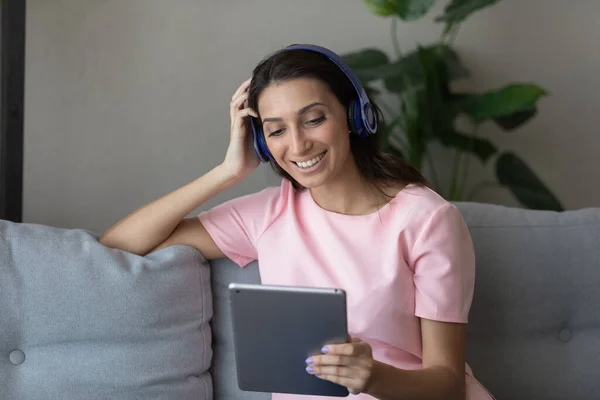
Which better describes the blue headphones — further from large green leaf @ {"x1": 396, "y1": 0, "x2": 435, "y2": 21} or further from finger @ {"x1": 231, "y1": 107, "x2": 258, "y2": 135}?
large green leaf @ {"x1": 396, "y1": 0, "x2": 435, "y2": 21}

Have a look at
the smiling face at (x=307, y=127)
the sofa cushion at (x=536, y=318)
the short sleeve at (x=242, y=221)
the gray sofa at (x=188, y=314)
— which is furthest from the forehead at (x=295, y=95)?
the sofa cushion at (x=536, y=318)

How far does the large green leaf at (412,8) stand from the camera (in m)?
2.40

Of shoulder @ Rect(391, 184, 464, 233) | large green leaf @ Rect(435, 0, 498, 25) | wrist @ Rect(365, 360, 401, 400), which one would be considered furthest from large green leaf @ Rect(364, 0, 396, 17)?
wrist @ Rect(365, 360, 401, 400)

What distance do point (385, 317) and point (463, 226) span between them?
0.21m

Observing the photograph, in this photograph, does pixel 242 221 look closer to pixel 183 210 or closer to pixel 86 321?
pixel 183 210

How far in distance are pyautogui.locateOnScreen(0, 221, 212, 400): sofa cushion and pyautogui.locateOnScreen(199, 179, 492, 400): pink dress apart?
0.68ft

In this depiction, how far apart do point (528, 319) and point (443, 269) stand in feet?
1.26

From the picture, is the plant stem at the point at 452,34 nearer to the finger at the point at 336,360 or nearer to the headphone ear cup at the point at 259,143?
the headphone ear cup at the point at 259,143

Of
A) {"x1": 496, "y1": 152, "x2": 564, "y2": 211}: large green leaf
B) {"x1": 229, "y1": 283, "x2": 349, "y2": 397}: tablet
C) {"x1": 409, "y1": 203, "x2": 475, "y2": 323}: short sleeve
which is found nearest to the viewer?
{"x1": 229, "y1": 283, "x2": 349, "y2": 397}: tablet

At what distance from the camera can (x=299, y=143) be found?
1371 mm

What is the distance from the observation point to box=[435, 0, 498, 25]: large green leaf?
7.91ft

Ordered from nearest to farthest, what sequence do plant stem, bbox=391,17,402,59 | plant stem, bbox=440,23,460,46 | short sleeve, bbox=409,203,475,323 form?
short sleeve, bbox=409,203,475,323 → plant stem, bbox=391,17,402,59 → plant stem, bbox=440,23,460,46

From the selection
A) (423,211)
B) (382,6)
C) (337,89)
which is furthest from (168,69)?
(423,211)

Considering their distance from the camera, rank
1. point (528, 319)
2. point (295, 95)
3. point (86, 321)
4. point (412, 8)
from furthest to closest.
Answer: point (412, 8), point (528, 319), point (86, 321), point (295, 95)
